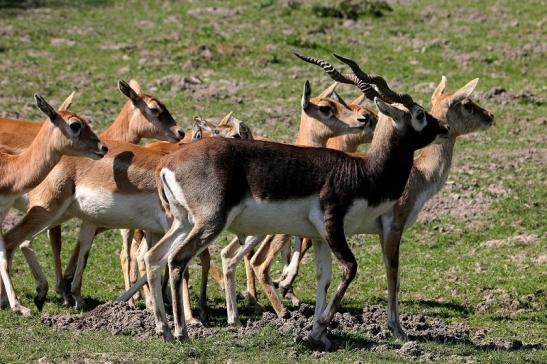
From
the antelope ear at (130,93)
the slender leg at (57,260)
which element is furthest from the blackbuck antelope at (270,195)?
the antelope ear at (130,93)

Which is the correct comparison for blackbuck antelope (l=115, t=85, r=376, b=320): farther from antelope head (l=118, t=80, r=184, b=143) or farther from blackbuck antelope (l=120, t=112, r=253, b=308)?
antelope head (l=118, t=80, r=184, b=143)

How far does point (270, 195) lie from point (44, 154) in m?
2.55

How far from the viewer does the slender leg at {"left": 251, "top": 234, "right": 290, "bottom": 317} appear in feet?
37.8

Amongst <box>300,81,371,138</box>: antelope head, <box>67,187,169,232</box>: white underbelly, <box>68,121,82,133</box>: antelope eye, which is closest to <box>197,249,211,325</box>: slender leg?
<box>67,187,169,232</box>: white underbelly

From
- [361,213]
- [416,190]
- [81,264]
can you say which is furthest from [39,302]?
[416,190]

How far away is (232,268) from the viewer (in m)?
11.3

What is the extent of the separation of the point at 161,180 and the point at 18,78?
1102 cm

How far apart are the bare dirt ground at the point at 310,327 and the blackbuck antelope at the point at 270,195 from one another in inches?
13.3

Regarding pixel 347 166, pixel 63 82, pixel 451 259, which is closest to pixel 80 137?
pixel 347 166

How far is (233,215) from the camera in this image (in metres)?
9.52

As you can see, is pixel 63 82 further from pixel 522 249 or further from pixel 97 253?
pixel 522 249

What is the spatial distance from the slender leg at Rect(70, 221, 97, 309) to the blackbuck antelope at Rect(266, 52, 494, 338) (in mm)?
1583

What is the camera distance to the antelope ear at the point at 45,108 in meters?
10.9

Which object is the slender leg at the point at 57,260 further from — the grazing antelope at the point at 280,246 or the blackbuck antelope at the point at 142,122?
the grazing antelope at the point at 280,246
